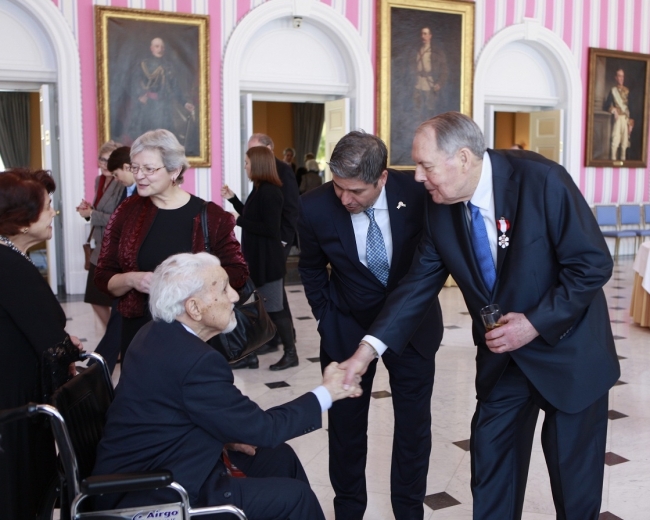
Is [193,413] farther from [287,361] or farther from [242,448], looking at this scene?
[287,361]

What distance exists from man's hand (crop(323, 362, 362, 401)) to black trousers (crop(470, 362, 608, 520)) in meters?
0.48

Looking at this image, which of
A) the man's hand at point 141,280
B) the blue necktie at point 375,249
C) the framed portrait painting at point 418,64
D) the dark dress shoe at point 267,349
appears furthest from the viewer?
the framed portrait painting at point 418,64

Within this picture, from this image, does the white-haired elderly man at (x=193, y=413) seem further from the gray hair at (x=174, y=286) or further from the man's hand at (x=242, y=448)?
the man's hand at (x=242, y=448)

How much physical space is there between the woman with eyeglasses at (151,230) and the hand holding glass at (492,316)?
1.38m

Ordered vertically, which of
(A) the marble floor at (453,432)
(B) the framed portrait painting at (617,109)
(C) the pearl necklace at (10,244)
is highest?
(B) the framed portrait painting at (617,109)

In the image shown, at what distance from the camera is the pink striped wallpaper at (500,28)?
29.7 feet

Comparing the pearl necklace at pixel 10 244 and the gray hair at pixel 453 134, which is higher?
the gray hair at pixel 453 134

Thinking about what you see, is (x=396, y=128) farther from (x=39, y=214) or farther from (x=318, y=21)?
(x=39, y=214)

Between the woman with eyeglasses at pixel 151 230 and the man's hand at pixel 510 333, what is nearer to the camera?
the man's hand at pixel 510 333

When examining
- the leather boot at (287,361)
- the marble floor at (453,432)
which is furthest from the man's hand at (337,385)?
the leather boot at (287,361)

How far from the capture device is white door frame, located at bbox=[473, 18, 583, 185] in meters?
11.5

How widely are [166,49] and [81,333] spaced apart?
13.7ft

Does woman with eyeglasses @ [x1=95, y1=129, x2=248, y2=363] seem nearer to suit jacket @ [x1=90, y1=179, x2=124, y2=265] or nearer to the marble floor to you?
the marble floor

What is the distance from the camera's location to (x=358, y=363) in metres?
2.60
